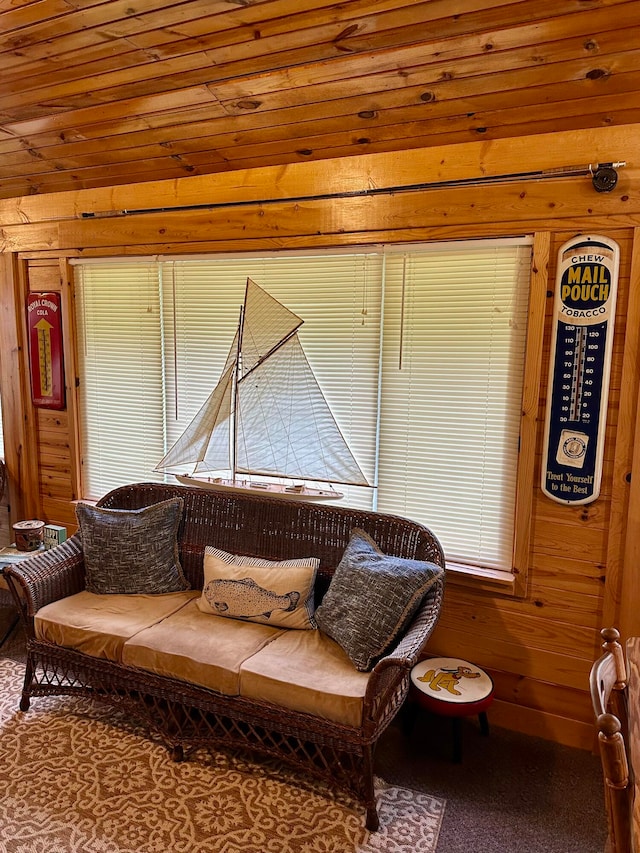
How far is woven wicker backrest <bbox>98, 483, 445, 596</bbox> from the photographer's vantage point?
111 inches

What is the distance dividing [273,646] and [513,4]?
2.66m

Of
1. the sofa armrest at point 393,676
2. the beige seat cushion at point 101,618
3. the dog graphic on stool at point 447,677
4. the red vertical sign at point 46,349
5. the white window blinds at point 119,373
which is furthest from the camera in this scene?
the red vertical sign at point 46,349

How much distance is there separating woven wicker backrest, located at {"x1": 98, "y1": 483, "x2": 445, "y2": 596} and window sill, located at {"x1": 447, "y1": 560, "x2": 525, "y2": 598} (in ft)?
0.77


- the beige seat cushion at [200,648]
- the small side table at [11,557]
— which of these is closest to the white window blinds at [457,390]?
the beige seat cushion at [200,648]

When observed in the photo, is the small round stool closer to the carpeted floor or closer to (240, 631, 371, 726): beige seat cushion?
the carpeted floor

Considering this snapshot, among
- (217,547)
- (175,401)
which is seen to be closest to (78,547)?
(217,547)

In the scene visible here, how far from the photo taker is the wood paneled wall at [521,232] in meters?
2.49

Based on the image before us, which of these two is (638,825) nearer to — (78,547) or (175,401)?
(78,547)

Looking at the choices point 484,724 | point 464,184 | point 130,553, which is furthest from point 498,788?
point 464,184

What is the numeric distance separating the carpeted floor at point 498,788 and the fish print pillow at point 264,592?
729mm

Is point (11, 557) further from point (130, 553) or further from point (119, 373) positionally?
point (119, 373)

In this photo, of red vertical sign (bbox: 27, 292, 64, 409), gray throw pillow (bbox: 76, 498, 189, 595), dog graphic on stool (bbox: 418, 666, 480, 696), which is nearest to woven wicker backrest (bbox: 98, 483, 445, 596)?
gray throw pillow (bbox: 76, 498, 189, 595)

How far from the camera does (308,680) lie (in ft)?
7.55

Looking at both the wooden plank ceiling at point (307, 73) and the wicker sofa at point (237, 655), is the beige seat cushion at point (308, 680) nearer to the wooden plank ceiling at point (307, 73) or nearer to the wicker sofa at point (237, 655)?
the wicker sofa at point (237, 655)
